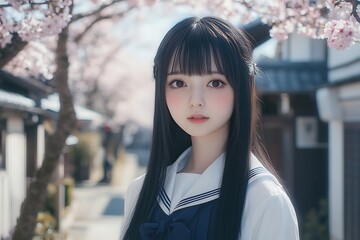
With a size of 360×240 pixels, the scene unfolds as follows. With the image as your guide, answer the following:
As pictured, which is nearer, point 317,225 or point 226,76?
point 226,76

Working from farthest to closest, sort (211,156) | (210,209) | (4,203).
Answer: (4,203) → (211,156) → (210,209)

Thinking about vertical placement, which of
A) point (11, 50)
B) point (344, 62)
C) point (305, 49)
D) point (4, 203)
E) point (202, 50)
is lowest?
point (4, 203)

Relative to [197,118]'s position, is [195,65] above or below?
above

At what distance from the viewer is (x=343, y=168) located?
7.50 meters

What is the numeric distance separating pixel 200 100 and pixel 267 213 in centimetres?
47

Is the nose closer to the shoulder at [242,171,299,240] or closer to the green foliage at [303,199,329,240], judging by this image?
the shoulder at [242,171,299,240]

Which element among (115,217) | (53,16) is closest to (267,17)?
(53,16)

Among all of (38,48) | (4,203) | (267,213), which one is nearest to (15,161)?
(4,203)

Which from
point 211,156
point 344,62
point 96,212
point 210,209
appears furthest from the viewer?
point 96,212

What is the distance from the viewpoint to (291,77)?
8961mm

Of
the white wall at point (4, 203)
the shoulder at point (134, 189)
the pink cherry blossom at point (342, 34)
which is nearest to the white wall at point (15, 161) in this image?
the white wall at point (4, 203)

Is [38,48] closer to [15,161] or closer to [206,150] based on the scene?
[206,150]

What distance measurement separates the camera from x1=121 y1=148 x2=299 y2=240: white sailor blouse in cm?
175

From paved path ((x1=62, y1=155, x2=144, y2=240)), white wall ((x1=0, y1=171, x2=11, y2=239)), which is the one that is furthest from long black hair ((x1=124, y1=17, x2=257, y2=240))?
paved path ((x1=62, y1=155, x2=144, y2=240))
